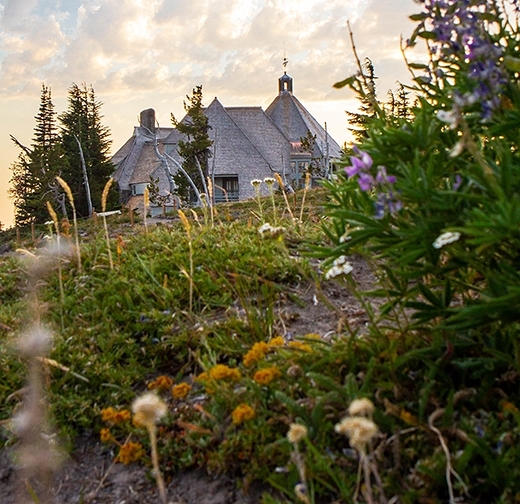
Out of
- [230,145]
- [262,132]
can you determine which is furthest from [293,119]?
[230,145]

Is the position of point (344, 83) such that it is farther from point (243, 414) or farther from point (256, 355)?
point (243, 414)

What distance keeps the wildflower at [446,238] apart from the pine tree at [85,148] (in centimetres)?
2970

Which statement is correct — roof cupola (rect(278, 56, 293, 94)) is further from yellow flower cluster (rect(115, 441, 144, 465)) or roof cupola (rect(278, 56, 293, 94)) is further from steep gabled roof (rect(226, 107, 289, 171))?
yellow flower cluster (rect(115, 441, 144, 465))

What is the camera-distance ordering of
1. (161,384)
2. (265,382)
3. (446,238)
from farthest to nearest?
(161,384), (265,382), (446,238)

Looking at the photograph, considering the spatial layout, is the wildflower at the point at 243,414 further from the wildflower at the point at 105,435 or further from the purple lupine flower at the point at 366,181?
the purple lupine flower at the point at 366,181

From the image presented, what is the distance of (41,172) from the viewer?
25875mm

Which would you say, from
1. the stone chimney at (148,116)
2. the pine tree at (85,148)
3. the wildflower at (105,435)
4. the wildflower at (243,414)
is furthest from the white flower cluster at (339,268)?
the stone chimney at (148,116)

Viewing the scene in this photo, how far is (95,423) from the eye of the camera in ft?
10.1

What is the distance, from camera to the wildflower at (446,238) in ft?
6.96

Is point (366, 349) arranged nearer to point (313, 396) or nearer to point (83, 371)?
point (313, 396)

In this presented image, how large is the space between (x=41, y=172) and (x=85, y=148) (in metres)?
7.77

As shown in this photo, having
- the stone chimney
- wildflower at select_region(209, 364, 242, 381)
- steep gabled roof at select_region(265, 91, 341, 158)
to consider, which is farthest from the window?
wildflower at select_region(209, 364, 242, 381)

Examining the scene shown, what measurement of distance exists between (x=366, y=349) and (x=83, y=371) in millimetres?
1515

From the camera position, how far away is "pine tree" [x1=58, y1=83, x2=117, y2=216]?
3203 centimetres
